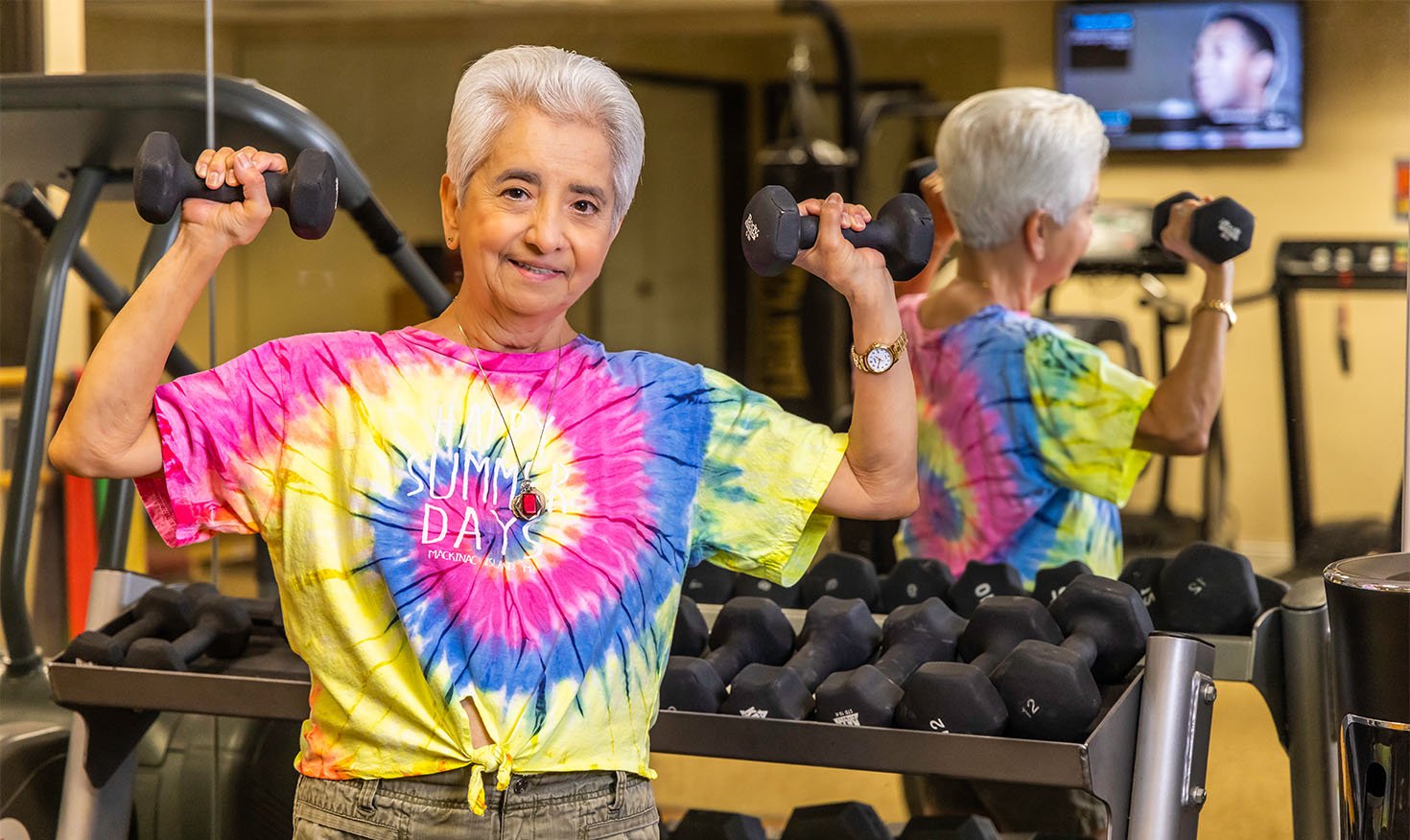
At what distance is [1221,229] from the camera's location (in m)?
2.16

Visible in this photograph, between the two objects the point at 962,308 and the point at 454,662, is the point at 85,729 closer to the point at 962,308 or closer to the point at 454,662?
the point at 454,662

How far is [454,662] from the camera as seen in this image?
4.43ft

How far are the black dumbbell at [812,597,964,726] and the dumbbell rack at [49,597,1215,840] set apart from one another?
5cm

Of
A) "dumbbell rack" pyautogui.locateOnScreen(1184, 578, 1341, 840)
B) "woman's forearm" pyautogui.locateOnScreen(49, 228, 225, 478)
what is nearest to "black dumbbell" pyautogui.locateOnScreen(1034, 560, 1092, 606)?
"dumbbell rack" pyautogui.locateOnScreen(1184, 578, 1341, 840)

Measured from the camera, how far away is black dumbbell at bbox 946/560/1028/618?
7.40 ft

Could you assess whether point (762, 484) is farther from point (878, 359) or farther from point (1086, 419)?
point (1086, 419)

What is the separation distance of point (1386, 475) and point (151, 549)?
8.02 ft

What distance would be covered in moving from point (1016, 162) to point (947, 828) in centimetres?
104

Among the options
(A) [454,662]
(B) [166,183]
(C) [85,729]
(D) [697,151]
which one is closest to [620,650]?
(A) [454,662]

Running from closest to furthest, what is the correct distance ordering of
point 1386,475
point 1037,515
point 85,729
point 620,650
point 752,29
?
point 620,650, point 85,729, point 1037,515, point 1386,475, point 752,29

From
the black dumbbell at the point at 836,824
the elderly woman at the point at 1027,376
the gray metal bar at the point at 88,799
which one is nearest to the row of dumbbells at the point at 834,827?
the black dumbbell at the point at 836,824

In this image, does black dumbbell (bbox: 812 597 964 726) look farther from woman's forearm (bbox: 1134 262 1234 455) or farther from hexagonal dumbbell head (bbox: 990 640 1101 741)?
woman's forearm (bbox: 1134 262 1234 455)

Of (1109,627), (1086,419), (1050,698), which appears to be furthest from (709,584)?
(1050,698)

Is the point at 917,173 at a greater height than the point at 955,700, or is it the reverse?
the point at 917,173
